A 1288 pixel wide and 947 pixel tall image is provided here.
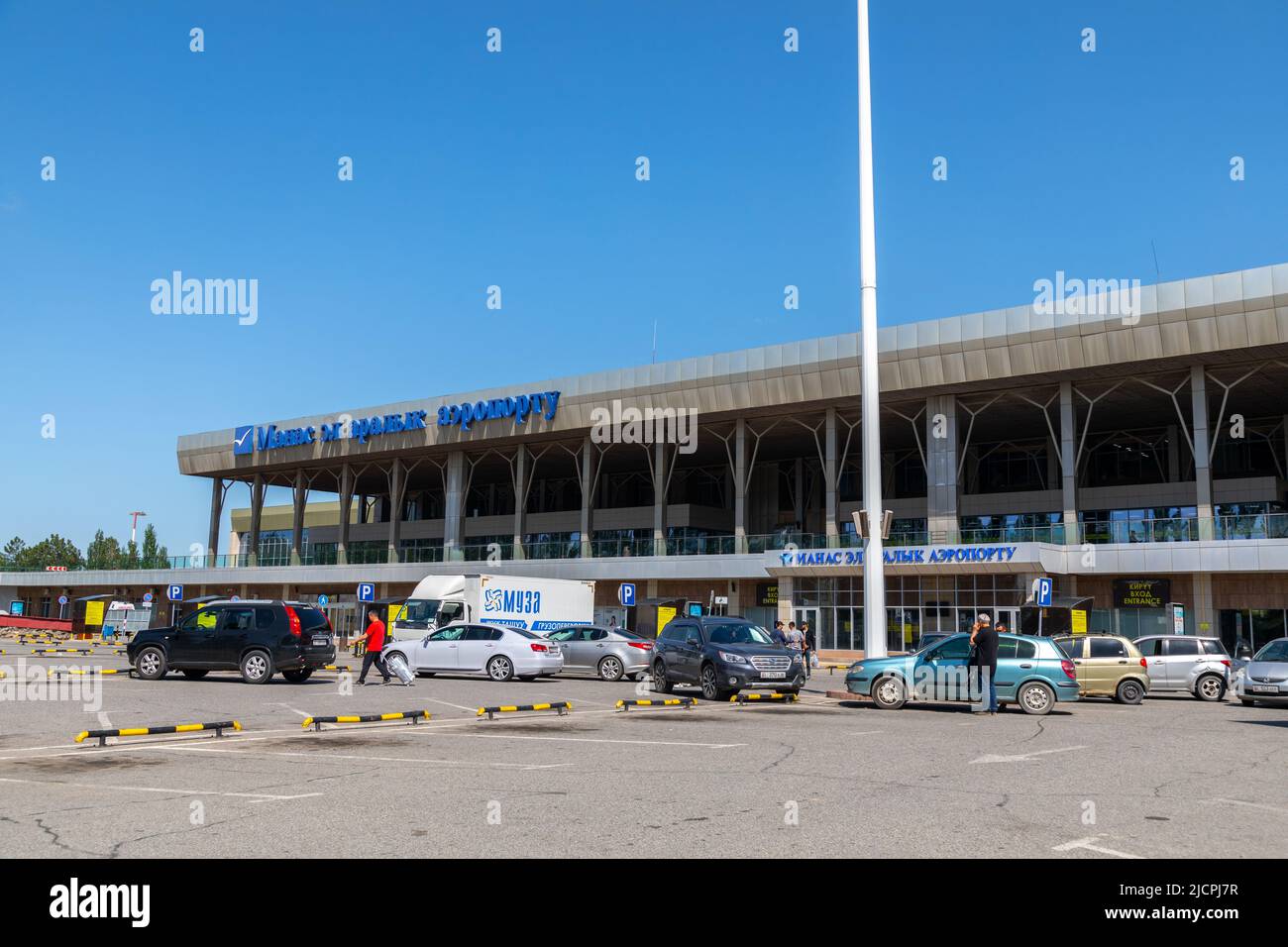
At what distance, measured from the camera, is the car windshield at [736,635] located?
72.3 feet

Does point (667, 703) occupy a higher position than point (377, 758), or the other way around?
point (377, 758)

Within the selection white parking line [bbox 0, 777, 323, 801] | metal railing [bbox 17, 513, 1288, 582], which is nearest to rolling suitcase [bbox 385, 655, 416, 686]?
white parking line [bbox 0, 777, 323, 801]

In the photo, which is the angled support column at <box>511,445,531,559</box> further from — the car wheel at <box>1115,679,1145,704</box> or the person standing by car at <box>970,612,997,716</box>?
the person standing by car at <box>970,612,997,716</box>

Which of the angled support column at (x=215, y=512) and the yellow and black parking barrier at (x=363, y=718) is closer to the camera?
the yellow and black parking barrier at (x=363, y=718)

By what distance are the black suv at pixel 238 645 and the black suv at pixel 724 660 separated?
8362 mm

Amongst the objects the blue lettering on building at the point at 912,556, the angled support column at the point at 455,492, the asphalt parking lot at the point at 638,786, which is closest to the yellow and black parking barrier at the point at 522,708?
the asphalt parking lot at the point at 638,786

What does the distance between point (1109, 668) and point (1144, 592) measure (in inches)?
766

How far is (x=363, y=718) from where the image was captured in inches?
613

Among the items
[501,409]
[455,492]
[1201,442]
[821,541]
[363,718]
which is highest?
[501,409]

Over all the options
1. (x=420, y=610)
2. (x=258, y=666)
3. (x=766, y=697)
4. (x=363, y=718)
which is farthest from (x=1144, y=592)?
(x=363, y=718)

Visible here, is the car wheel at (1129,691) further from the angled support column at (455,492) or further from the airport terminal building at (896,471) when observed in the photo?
the angled support column at (455,492)

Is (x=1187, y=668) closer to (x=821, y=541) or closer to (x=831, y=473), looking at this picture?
(x=821, y=541)
